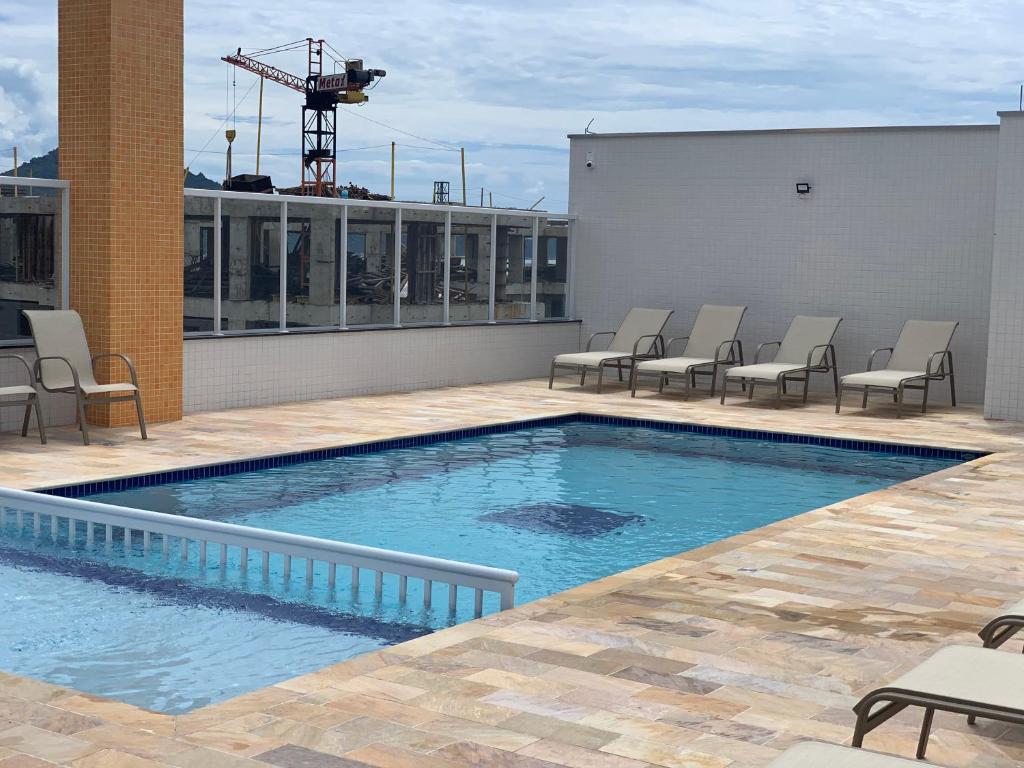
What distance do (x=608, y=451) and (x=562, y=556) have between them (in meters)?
3.63

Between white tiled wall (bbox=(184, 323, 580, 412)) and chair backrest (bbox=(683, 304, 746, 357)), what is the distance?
1.92 meters

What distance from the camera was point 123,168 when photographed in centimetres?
953

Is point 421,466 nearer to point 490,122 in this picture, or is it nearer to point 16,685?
point 16,685

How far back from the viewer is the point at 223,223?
11.0 meters

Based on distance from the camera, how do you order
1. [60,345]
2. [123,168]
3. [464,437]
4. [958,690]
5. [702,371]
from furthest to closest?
1. [702,371]
2. [464,437]
3. [123,168]
4. [60,345]
5. [958,690]

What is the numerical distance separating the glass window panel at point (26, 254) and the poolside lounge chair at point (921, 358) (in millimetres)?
6851

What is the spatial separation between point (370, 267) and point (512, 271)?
2.32 metres

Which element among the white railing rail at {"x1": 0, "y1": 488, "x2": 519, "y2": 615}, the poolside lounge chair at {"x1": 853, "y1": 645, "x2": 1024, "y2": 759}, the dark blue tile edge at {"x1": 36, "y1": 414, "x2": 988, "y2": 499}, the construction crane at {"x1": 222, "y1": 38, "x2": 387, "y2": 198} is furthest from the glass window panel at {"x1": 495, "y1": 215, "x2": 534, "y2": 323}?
the construction crane at {"x1": 222, "y1": 38, "x2": 387, "y2": 198}

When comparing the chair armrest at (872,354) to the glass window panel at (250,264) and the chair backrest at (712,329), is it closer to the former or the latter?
the chair backrest at (712,329)

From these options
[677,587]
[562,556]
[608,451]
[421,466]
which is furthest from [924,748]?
[608,451]

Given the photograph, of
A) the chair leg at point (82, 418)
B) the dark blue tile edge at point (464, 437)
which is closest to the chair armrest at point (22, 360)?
the chair leg at point (82, 418)

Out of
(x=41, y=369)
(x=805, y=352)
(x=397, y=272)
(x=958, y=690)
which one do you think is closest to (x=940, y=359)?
(x=805, y=352)

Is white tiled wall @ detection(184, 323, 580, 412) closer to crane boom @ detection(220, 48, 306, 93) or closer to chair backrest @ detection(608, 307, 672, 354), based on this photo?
chair backrest @ detection(608, 307, 672, 354)

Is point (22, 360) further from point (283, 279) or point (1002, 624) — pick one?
point (1002, 624)
